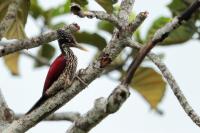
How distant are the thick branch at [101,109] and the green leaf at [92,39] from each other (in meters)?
2.75

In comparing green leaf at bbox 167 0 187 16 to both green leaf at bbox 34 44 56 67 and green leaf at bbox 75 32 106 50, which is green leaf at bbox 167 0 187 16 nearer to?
green leaf at bbox 75 32 106 50

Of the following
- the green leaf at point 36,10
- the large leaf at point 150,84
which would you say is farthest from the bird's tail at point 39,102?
the green leaf at point 36,10

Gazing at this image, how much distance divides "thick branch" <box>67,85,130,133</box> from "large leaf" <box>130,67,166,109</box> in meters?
2.34

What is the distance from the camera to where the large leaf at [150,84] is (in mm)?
4945

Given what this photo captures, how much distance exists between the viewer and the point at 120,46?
107 inches

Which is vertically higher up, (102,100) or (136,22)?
(136,22)

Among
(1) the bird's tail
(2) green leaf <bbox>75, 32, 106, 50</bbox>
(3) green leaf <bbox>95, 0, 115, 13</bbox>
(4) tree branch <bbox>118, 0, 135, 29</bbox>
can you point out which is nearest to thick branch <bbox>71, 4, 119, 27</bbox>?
(4) tree branch <bbox>118, 0, 135, 29</bbox>

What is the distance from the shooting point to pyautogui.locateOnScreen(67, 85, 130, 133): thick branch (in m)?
2.26

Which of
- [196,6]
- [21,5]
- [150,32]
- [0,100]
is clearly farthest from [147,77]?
[196,6]

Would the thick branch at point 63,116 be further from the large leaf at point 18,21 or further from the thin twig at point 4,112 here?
the thin twig at point 4,112

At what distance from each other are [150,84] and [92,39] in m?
0.67

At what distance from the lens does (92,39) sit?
539 cm

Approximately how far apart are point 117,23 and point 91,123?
403 mm

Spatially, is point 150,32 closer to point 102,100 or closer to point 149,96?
point 149,96
